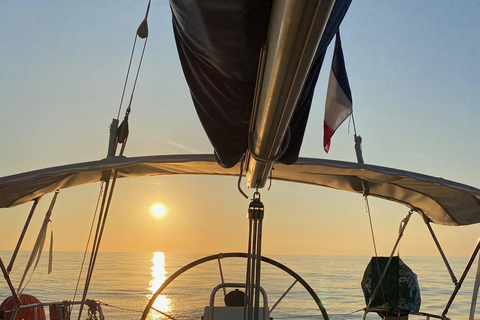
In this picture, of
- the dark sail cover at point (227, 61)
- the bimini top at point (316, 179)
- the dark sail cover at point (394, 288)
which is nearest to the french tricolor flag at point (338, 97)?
the bimini top at point (316, 179)

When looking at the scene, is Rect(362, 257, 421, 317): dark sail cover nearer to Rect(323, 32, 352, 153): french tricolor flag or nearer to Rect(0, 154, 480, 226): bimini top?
Rect(0, 154, 480, 226): bimini top

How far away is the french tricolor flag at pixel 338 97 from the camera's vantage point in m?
4.19

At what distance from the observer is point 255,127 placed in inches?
61.8

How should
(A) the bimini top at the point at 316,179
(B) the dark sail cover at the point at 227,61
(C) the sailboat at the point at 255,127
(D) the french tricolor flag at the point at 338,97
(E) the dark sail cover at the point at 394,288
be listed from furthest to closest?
(E) the dark sail cover at the point at 394,288 < (D) the french tricolor flag at the point at 338,97 < (A) the bimini top at the point at 316,179 < (B) the dark sail cover at the point at 227,61 < (C) the sailboat at the point at 255,127

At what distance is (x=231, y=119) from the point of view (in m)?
1.96

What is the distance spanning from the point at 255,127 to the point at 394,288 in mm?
3906

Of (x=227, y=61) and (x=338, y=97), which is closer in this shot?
(x=227, y=61)

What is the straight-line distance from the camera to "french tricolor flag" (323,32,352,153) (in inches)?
165

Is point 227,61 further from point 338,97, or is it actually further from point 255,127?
point 338,97

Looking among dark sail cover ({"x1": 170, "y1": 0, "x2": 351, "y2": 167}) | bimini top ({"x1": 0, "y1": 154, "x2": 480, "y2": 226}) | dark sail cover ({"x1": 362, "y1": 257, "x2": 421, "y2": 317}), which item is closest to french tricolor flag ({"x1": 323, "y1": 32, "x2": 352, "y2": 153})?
bimini top ({"x1": 0, "y1": 154, "x2": 480, "y2": 226})

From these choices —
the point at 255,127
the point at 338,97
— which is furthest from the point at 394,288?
the point at 255,127

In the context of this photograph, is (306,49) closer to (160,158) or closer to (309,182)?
(160,158)

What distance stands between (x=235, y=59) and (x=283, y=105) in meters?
0.51

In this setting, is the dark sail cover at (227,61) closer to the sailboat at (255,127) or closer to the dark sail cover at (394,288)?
the sailboat at (255,127)
